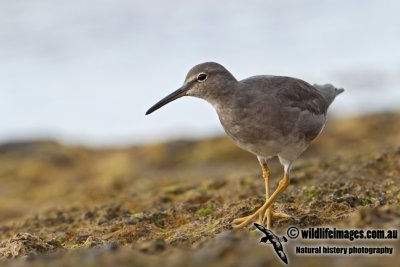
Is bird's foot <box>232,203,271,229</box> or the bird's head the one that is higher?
the bird's head

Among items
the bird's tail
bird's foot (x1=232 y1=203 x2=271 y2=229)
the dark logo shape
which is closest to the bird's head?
bird's foot (x1=232 y1=203 x2=271 y2=229)

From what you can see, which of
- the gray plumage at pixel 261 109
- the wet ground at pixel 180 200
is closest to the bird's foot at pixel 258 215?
the wet ground at pixel 180 200

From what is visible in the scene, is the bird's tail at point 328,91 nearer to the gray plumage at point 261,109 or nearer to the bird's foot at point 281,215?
the gray plumage at point 261,109

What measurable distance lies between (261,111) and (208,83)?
0.72 m

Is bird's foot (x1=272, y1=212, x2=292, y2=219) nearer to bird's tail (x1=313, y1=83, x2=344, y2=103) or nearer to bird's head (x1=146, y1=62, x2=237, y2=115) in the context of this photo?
bird's head (x1=146, y1=62, x2=237, y2=115)

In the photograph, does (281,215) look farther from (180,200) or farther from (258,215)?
(180,200)

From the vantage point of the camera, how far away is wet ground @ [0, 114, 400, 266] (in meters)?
4.76

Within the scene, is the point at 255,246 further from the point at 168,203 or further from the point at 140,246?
the point at 168,203

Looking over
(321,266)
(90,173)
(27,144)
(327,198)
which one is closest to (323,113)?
(327,198)

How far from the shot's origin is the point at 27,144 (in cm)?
2156

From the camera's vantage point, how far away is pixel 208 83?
7105 millimetres

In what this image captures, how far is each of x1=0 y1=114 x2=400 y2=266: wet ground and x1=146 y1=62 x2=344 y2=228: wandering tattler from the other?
69 cm

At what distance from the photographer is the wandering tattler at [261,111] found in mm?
6746

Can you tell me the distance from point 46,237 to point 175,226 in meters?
1.65
